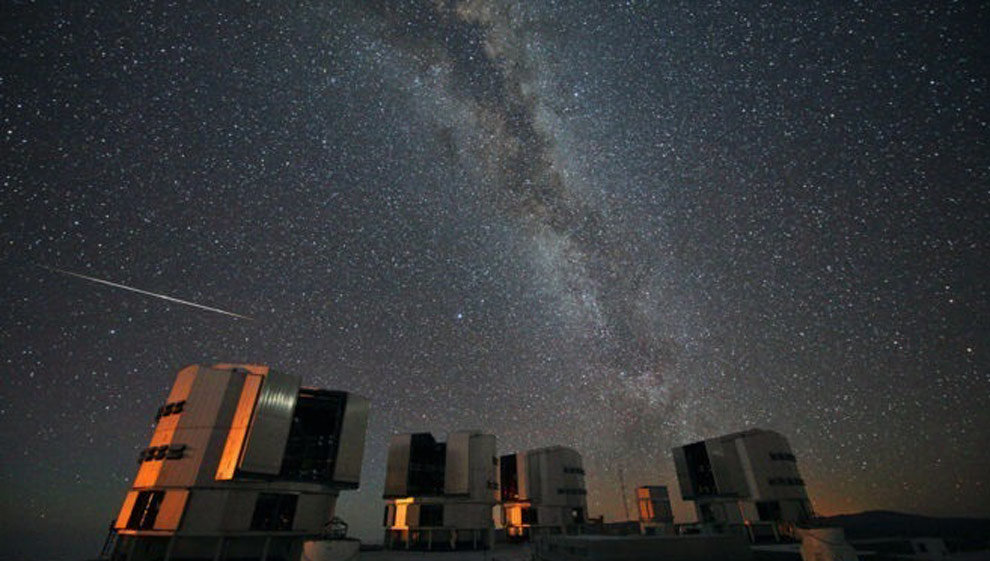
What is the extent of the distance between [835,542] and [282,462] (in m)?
37.8

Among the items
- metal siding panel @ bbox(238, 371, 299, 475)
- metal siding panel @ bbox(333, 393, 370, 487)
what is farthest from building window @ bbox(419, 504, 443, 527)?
metal siding panel @ bbox(238, 371, 299, 475)

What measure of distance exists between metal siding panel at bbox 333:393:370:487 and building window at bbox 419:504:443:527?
14181 millimetres

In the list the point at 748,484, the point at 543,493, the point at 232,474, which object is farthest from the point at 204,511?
the point at 748,484

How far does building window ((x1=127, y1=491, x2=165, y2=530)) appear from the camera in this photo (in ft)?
92.7

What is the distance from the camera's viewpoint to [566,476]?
61.3 metres

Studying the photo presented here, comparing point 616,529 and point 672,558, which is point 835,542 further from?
point 616,529

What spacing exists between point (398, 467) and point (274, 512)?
743 inches

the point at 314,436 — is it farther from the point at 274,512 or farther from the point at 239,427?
the point at 239,427

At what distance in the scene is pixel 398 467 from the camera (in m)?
48.4

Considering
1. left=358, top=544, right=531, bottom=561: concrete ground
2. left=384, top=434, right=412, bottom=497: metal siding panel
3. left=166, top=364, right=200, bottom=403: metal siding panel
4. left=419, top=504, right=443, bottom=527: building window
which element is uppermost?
left=166, top=364, right=200, bottom=403: metal siding panel

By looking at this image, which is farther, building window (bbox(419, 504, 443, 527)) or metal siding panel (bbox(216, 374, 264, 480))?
building window (bbox(419, 504, 443, 527))

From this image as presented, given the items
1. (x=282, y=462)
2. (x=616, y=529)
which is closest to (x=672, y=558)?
(x=282, y=462)

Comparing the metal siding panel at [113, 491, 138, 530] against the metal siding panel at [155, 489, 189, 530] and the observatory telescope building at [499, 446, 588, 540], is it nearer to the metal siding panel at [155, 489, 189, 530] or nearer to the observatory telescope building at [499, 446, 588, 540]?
the metal siding panel at [155, 489, 189, 530]

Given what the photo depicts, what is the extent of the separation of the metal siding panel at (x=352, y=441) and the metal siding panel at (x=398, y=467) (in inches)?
529
